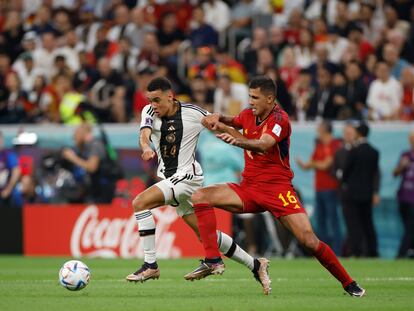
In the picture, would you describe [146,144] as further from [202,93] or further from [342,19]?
[342,19]

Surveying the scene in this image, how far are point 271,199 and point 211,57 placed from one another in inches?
453

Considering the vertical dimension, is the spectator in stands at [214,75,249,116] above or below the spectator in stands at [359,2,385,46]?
below

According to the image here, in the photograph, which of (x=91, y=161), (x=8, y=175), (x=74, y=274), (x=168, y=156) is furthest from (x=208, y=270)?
(x=8, y=175)

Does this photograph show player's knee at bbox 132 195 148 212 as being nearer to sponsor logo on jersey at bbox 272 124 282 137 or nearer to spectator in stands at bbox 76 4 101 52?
sponsor logo on jersey at bbox 272 124 282 137

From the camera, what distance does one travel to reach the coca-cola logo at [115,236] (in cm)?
1970

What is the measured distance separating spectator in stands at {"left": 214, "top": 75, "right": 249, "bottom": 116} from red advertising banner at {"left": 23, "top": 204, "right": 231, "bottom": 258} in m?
2.04

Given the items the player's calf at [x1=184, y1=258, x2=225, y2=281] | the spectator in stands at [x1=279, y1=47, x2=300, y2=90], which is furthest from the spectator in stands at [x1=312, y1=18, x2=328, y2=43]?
the player's calf at [x1=184, y1=258, x2=225, y2=281]

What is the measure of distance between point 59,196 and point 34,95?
257 centimetres

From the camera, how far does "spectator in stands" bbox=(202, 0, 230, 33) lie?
23641mm

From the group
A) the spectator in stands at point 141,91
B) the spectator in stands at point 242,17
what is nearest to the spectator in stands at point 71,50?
the spectator in stands at point 141,91

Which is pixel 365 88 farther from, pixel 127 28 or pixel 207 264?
pixel 207 264

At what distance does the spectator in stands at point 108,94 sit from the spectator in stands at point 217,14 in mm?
2861

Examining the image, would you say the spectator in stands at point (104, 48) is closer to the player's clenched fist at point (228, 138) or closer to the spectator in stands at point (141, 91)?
the spectator in stands at point (141, 91)

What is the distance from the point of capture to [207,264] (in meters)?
11.0
